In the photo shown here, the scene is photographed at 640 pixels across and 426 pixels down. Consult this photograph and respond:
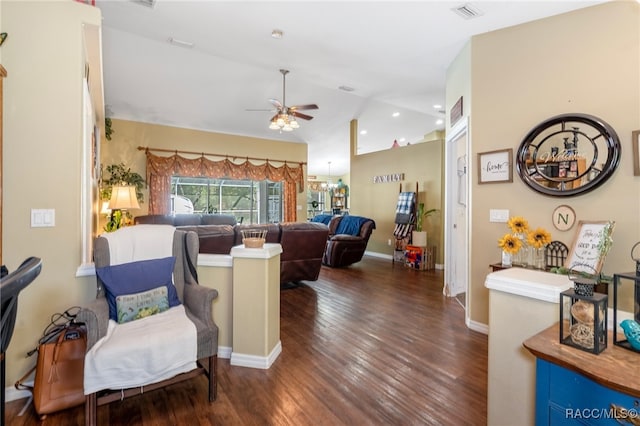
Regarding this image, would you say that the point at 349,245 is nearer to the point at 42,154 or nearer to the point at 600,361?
the point at 42,154

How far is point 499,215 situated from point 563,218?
503mm

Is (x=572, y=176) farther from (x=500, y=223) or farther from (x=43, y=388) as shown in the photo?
(x=43, y=388)

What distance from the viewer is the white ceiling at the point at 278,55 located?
9.41 ft

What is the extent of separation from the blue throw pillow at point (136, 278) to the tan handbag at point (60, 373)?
9.0 inches

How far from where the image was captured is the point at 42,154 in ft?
6.84

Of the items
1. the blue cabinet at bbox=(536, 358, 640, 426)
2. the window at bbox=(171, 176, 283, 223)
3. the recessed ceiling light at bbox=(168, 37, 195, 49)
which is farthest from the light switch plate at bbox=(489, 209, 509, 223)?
the window at bbox=(171, 176, 283, 223)

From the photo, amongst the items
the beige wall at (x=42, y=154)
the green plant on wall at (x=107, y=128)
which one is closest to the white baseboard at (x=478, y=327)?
the beige wall at (x=42, y=154)

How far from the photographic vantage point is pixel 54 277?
2105mm

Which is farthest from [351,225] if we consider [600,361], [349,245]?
[600,361]

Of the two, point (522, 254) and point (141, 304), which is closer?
point (141, 304)

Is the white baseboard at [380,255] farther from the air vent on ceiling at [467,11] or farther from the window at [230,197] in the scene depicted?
the air vent on ceiling at [467,11]

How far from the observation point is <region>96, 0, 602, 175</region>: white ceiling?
287cm

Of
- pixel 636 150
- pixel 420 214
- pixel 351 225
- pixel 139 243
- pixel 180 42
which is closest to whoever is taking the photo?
pixel 139 243

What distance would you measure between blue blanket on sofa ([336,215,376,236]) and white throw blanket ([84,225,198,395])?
4592 mm
